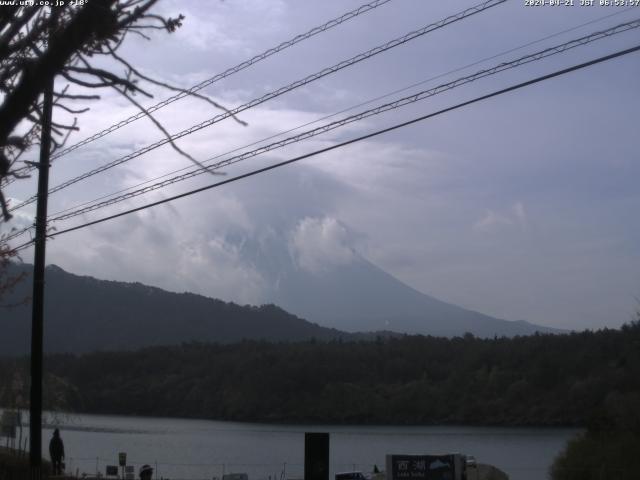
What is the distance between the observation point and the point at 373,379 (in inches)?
3014

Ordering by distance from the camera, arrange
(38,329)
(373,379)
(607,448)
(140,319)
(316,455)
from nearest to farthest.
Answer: (316,455), (38,329), (607,448), (373,379), (140,319)

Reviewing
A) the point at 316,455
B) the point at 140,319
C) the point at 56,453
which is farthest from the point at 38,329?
the point at 140,319

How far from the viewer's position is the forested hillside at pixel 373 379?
6003cm

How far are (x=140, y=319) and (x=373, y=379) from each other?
65547 millimetres

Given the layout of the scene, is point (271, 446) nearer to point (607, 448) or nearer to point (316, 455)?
point (607, 448)

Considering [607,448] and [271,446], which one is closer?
[607,448]

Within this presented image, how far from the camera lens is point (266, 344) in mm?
97812

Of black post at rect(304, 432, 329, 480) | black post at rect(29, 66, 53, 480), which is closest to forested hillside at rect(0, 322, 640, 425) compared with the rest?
black post at rect(29, 66, 53, 480)

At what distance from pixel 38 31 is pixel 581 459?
95.3 ft

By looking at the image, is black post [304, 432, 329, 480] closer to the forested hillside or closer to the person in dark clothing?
the person in dark clothing

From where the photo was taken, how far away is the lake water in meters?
44.7

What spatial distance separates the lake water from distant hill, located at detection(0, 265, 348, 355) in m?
39.6

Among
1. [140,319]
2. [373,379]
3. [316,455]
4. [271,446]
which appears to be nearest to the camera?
[316,455]

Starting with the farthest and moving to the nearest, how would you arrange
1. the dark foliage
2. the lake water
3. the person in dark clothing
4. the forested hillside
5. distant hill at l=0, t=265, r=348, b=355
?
distant hill at l=0, t=265, r=348, b=355 < the forested hillside < the lake water < the dark foliage < the person in dark clothing
